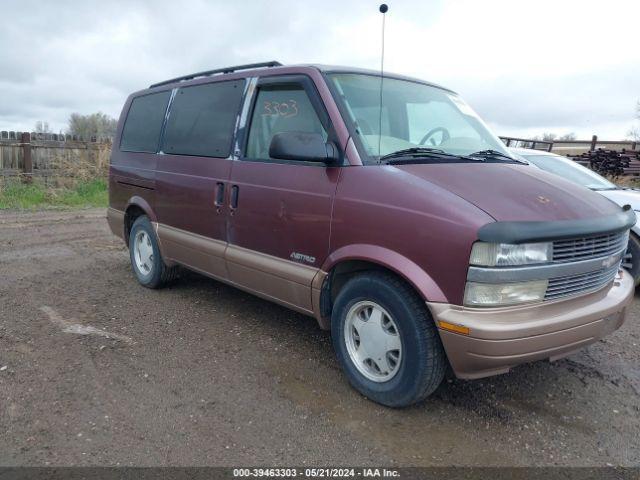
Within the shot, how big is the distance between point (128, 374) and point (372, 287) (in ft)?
5.88

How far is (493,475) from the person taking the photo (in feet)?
8.21

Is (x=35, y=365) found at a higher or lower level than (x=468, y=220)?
lower

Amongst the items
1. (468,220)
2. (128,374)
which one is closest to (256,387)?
(128,374)

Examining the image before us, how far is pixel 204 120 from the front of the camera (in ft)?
14.7

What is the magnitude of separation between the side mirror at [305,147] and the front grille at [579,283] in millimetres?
1475

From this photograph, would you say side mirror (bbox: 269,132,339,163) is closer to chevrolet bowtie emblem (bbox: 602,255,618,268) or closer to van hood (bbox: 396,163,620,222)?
van hood (bbox: 396,163,620,222)

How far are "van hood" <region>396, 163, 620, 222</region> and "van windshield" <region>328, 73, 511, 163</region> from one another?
34cm

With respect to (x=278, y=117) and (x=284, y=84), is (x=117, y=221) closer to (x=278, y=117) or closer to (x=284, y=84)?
(x=278, y=117)

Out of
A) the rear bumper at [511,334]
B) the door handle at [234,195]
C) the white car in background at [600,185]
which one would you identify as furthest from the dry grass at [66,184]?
the rear bumper at [511,334]

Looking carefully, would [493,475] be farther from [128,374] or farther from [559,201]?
[128,374]

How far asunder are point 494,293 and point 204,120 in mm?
2979

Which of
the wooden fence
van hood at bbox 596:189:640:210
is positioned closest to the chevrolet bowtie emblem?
van hood at bbox 596:189:640:210

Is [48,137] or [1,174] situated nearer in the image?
[1,174]

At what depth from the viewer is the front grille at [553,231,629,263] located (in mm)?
2738
